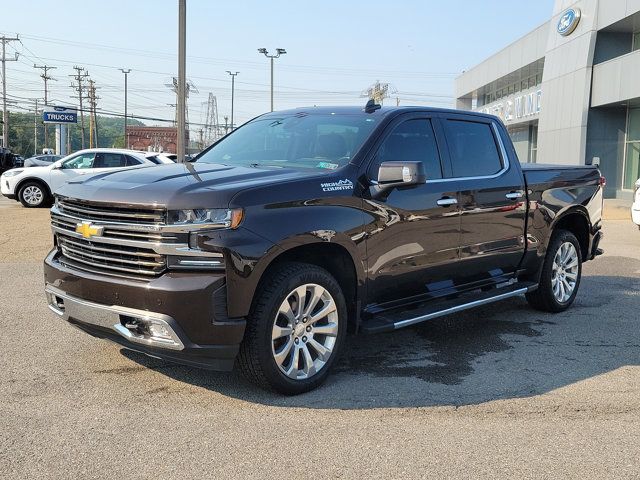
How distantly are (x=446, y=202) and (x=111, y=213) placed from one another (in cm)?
260

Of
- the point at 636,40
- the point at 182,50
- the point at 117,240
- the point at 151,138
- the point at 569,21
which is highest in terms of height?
the point at 569,21

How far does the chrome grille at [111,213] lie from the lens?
3.87m

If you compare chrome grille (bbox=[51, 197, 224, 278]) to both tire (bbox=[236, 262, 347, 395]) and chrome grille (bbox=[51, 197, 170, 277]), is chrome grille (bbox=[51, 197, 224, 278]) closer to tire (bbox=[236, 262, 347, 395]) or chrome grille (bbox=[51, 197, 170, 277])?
chrome grille (bbox=[51, 197, 170, 277])

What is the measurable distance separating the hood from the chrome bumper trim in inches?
25.6

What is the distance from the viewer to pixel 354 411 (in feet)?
13.4

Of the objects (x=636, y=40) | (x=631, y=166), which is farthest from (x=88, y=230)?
(x=636, y=40)

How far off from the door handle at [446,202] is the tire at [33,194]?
16117 millimetres

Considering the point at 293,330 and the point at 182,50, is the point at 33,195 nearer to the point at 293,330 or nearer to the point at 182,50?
the point at 182,50

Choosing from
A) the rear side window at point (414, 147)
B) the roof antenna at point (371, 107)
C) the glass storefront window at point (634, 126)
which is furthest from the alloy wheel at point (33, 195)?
the glass storefront window at point (634, 126)

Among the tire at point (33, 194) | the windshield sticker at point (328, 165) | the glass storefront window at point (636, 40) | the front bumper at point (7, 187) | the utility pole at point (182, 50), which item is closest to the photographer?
the windshield sticker at point (328, 165)

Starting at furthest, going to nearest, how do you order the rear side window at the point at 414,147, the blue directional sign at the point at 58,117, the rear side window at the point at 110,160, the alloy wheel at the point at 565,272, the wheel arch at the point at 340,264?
the blue directional sign at the point at 58,117 → the rear side window at the point at 110,160 → the alloy wheel at the point at 565,272 → the rear side window at the point at 414,147 → the wheel arch at the point at 340,264

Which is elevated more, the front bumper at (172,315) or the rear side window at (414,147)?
the rear side window at (414,147)

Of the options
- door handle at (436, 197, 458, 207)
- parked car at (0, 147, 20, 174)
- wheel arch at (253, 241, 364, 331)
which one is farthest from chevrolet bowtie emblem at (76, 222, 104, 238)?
parked car at (0, 147, 20, 174)

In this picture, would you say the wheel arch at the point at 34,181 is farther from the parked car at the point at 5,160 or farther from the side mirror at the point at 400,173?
the side mirror at the point at 400,173
